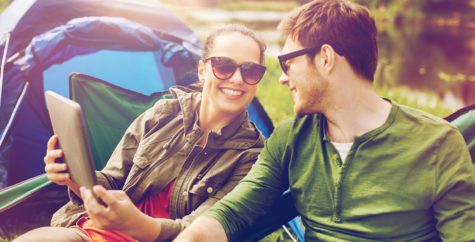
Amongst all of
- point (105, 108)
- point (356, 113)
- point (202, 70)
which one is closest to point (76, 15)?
point (105, 108)

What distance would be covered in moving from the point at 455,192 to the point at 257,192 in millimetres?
601

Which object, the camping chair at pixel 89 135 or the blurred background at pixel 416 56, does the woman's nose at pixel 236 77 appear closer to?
the blurred background at pixel 416 56

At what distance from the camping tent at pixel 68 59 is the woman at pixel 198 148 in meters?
0.36

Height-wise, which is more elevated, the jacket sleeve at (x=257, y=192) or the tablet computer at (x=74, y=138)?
the tablet computer at (x=74, y=138)

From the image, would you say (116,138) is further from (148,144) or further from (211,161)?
(211,161)

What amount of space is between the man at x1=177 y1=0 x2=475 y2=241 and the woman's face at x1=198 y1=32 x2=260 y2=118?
18 centimetres

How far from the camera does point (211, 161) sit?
1.56 meters

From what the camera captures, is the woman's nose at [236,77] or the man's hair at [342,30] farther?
the woman's nose at [236,77]

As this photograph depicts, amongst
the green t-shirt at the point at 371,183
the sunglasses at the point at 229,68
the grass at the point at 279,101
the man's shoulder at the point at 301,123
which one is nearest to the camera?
the green t-shirt at the point at 371,183

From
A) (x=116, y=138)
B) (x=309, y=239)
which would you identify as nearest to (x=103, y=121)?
(x=116, y=138)

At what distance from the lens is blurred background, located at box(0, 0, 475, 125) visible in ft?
13.2

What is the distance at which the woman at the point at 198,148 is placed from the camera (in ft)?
4.99

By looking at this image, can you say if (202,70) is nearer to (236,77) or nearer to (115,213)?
(236,77)

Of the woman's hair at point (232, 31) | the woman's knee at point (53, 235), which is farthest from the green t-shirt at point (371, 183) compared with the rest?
the woman's knee at point (53, 235)
